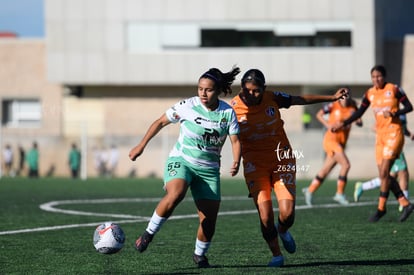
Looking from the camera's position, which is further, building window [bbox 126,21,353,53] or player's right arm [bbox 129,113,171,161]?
building window [bbox 126,21,353,53]

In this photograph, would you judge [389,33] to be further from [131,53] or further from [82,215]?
[82,215]

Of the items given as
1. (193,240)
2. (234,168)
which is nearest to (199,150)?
(234,168)

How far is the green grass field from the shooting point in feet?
32.0

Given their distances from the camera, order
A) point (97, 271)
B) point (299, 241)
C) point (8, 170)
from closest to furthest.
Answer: point (97, 271)
point (299, 241)
point (8, 170)

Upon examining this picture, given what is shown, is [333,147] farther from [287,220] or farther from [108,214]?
[287,220]

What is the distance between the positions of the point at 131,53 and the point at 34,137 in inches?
238

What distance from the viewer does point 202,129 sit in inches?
381

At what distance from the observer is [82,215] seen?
53.7ft

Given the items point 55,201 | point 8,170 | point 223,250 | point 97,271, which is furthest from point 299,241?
point 8,170

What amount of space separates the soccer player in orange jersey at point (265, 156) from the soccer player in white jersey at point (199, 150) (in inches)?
17.1

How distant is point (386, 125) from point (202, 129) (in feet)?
20.0

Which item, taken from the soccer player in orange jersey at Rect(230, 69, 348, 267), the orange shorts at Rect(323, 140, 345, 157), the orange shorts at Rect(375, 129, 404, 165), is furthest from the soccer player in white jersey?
the orange shorts at Rect(323, 140, 345, 157)

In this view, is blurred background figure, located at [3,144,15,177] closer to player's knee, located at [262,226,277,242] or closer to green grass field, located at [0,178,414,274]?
green grass field, located at [0,178,414,274]

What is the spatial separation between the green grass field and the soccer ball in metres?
0.18
